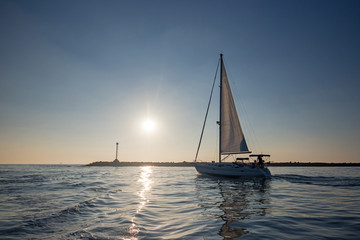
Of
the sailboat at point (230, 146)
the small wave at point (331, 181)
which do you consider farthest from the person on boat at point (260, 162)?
the small wave at point (331, 181)

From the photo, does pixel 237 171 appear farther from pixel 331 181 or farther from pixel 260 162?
pixel 331 181

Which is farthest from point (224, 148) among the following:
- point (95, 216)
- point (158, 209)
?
point (95, 216)

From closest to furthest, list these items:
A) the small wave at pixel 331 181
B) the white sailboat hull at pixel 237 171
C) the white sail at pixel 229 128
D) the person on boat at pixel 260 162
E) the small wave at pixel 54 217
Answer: the small wave at pixel 54 217, the small wave at pixel 331 181, the white sailboat hull at pixel 237 171, the person on boat at pixel 260 162, the white sail at pixel 229 128

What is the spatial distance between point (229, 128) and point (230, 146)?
3.02 metres

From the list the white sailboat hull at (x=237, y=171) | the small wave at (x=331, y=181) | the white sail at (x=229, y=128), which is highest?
the white sail at (x=229, y=128)

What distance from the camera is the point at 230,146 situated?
105ft

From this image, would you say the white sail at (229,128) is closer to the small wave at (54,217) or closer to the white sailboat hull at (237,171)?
the white sailboat hull at (237,171)

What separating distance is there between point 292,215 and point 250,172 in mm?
20156

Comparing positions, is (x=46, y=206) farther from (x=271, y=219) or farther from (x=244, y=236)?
(x=271, y=219)

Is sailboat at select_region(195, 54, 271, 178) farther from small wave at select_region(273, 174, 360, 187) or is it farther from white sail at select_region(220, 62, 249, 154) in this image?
small wave at select_region(273, 174, 360, 187)

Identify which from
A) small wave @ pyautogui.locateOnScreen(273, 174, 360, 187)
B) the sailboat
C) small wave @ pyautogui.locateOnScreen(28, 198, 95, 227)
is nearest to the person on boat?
the sailboat

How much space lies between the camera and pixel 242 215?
8961 mm

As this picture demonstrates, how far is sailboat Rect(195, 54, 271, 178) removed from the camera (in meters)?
28.5

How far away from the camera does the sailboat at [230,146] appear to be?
93.5 feet
